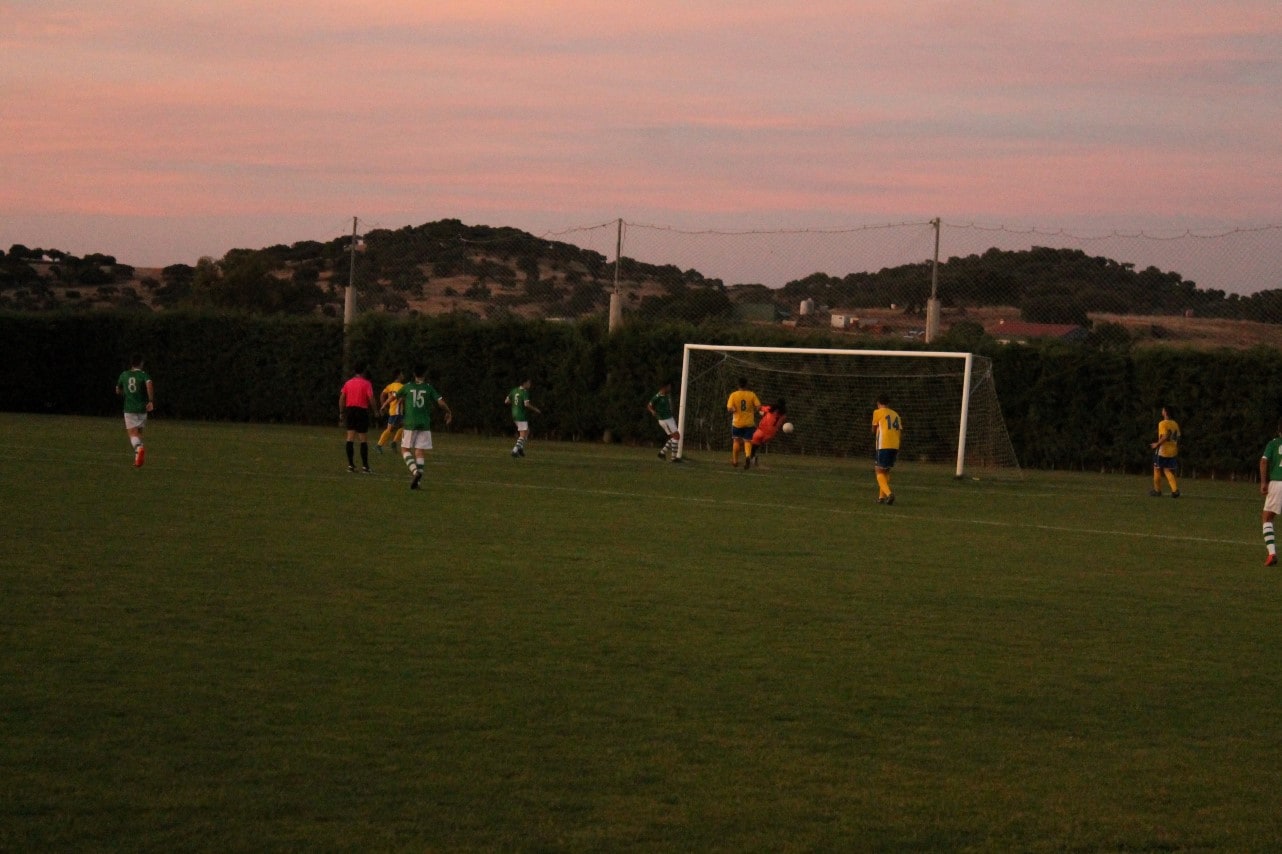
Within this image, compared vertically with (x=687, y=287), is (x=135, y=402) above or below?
below

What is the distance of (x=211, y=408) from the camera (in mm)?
45938

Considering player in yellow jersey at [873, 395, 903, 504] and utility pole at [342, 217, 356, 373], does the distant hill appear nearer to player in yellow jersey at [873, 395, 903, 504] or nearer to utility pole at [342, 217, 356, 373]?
utility pole at [342, 217, 356, 373]

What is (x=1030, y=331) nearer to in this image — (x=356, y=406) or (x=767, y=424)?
(x=767, y=424)

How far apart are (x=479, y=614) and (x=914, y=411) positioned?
25.4 m

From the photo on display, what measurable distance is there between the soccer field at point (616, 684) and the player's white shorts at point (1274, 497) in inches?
24.4

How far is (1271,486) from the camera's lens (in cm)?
1572

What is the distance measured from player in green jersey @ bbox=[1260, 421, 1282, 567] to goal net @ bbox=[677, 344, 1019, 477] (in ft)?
56.5

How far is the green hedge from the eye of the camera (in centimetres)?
3394

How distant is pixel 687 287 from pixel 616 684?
108ft

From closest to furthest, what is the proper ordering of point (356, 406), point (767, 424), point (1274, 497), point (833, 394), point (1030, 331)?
point (1274, 497) < point (356, 406) < point (767, 424) < point (833, 394) < point (1030, 331)

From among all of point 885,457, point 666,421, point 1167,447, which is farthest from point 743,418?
point 1167,447

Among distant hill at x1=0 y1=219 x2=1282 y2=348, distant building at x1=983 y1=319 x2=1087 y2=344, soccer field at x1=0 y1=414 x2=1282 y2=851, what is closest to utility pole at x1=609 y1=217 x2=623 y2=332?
distant hill at x1=0 y1=219 x2=1282 y2=348

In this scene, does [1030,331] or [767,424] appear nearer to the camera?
[767,424]

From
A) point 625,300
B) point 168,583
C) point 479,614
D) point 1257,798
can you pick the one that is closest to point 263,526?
point 168,583
